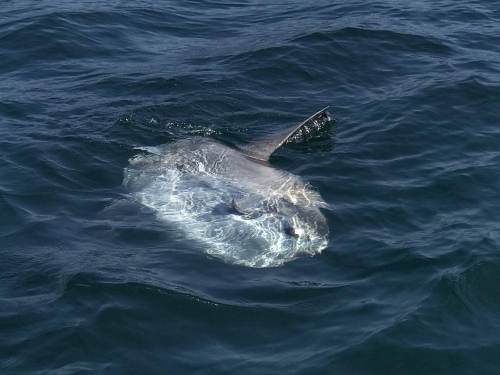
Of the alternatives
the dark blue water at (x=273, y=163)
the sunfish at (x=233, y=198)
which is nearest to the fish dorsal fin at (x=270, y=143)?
the sunfish at (x=233, y=198)

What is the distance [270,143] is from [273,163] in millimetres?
368

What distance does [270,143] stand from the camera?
13.2 m

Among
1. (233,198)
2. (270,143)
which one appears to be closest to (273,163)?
(270,143)

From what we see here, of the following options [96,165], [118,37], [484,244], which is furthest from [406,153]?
[118,37]

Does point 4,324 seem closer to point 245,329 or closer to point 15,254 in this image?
point 15,254

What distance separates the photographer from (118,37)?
20.1 metres

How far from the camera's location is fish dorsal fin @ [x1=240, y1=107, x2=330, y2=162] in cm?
1294

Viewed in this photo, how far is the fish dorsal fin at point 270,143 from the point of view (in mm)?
12938

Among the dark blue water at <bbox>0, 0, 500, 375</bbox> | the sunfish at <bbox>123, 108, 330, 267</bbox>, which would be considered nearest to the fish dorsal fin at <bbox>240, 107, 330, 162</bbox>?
the sunfish at <bbox>123, 108, 330, 267</bbox>

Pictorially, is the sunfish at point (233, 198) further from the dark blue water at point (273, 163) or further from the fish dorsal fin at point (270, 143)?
the dark blue water at point (273, 163)

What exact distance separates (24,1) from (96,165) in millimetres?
11593

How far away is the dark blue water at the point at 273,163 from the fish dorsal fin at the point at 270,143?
0.30m

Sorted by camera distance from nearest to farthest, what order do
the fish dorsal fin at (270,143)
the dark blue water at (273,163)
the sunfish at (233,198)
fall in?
the dark blue water at (273,163)
the sunfish at (233,198)
the fish dorsal fin at (270,143)

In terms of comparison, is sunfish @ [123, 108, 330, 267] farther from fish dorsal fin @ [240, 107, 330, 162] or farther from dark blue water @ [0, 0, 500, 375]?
dark blue water @ [0, 0, 500, 375]
